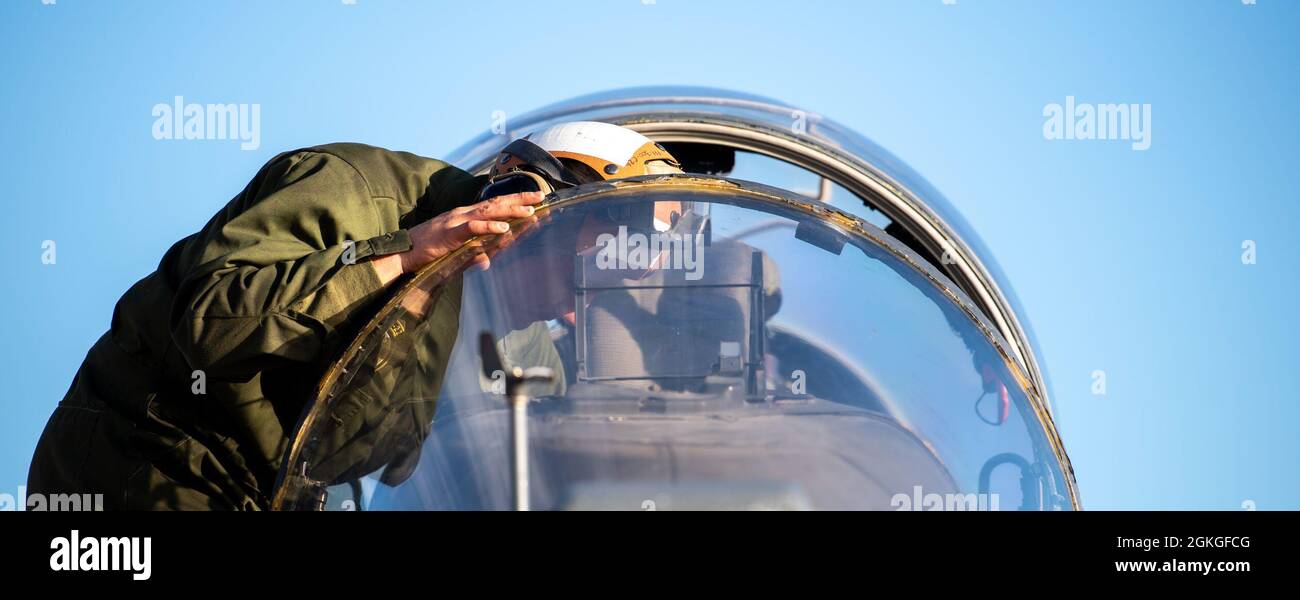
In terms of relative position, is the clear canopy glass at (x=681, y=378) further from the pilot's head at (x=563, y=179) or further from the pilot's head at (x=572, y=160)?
the pilot's head at (x=572, y=160)

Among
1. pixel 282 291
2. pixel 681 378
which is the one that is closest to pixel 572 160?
pixel 282 291

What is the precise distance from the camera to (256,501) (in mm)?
3076

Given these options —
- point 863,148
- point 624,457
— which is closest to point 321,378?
point 624,457

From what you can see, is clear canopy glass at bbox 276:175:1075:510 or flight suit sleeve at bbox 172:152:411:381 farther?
flight suit sleeve at bbox 172:152:411:381

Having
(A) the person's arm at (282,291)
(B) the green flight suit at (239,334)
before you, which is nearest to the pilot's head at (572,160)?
(B) the green flight suit at (239,334)

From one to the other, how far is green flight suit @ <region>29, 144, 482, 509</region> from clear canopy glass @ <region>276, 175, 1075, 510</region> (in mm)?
213

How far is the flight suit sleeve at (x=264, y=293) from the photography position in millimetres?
2562

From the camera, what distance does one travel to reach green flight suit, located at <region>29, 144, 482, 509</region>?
258 centimetres

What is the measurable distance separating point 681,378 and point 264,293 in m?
0.96

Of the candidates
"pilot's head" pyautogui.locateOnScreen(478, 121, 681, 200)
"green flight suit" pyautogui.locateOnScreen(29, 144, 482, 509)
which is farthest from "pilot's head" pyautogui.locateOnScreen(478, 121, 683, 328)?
"green flight suit" pyautogui.locateOnScreen(29, 144, 482, 509)

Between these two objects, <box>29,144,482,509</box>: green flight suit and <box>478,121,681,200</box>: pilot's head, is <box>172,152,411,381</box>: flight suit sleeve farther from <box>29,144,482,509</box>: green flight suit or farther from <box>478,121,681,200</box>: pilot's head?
<box>478,121,681,200</box>: pilot's head
